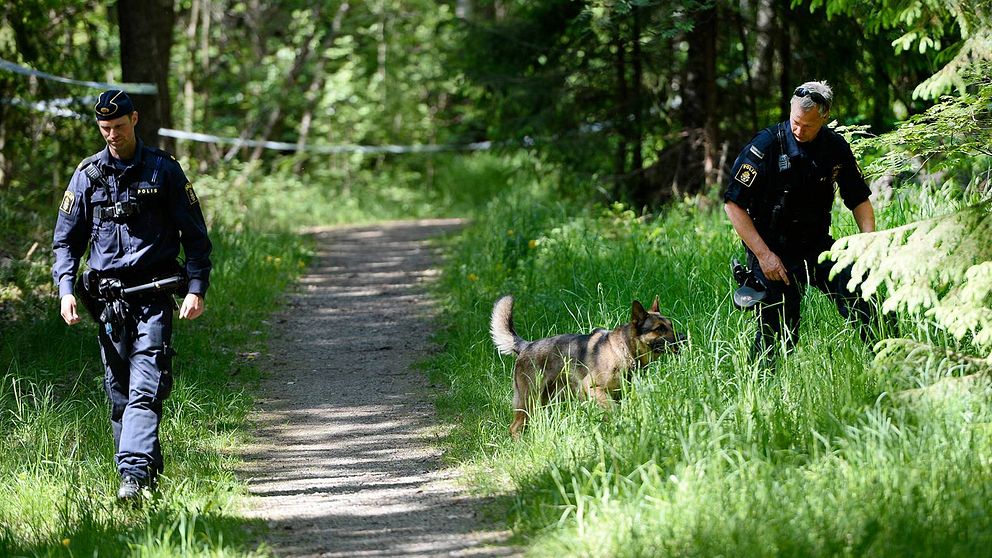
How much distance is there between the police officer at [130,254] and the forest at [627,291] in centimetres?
40

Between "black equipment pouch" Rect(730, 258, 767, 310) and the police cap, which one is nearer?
the police cap

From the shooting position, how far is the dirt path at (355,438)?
4.89 meters

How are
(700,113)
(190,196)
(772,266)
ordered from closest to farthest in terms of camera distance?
Answer: (190,196) → (772,266) → (700,113)

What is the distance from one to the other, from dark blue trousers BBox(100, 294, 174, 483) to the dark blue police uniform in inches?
122

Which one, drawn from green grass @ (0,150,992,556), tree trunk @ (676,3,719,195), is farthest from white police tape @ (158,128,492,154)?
green grass @ (0,150,992,556)

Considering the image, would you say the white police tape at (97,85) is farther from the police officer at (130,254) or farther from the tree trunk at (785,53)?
the tree trunk at (785,53)

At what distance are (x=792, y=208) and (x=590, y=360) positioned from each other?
140cm

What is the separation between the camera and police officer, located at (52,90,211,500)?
535 centimetres

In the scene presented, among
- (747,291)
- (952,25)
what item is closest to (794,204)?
(747,291)

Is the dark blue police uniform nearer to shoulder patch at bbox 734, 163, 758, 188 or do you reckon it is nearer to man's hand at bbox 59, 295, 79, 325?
shoulder patch at bbox 734, 163, 758, 188

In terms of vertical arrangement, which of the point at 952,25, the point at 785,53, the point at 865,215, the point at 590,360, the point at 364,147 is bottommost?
the point at 590,360

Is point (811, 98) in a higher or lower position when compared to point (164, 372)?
higher

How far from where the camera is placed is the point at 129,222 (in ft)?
17.7

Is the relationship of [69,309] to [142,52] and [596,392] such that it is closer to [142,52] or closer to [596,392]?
[596,392]
